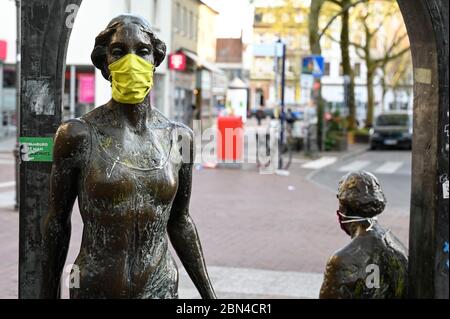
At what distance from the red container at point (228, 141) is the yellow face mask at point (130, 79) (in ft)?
54.6

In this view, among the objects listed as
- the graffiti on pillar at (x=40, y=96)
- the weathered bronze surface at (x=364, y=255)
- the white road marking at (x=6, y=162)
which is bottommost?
the white road marking at (x=6, y=162)

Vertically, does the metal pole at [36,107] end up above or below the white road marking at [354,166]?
above

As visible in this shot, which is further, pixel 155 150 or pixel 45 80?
pixel 45 80

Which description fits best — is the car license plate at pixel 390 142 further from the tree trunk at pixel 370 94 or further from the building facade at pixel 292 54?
the tree trunk at pixel 370 94

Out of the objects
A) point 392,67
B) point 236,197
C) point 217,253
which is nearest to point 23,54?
point 217,253

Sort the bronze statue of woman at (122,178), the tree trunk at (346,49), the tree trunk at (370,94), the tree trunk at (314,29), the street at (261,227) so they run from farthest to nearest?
1. the tree trunk at (370,94)
2. the tree trunk at (346,49)
3. the tree trunk at (314,29)
4. the street at (261,227)
5. the bronze statue of woman at (122,178)

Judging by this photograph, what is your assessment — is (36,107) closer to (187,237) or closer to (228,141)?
(187,237)

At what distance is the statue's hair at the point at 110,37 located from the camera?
197cm

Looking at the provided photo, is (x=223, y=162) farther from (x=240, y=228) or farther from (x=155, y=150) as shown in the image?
(x=155, y=150)

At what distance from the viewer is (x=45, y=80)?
7.33ft

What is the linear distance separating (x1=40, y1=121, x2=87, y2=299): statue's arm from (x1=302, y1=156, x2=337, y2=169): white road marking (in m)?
18.1

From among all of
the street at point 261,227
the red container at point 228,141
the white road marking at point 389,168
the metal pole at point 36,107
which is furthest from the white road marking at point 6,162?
the metal pole at point 36,107
